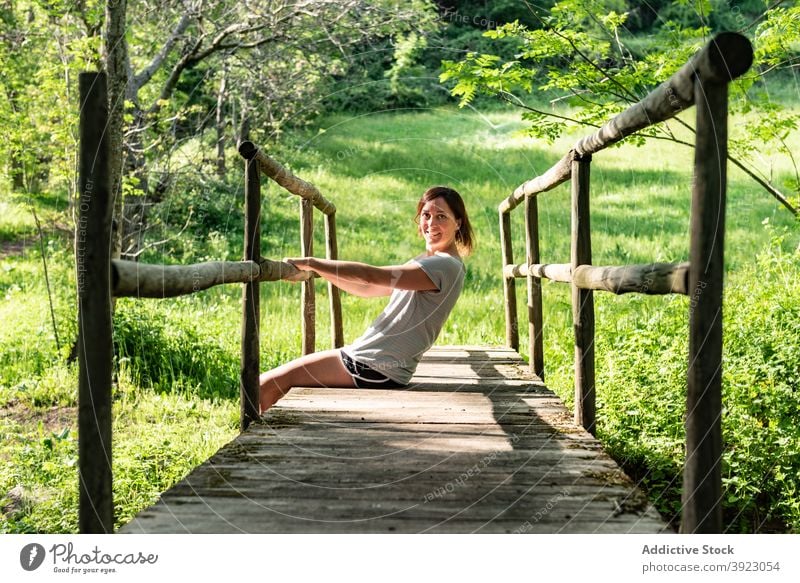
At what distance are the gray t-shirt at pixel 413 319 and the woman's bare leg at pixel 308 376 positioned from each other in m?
0.13

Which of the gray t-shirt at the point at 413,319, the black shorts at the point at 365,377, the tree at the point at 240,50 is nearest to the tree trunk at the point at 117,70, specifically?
the tree at the point at 240,50

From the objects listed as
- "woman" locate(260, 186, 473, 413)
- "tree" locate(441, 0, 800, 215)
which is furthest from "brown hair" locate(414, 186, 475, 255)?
"tree" locate(441, 0, 800, 215)

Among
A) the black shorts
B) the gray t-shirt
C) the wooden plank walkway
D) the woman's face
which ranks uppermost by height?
the woman's face

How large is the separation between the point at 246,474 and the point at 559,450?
946 mm

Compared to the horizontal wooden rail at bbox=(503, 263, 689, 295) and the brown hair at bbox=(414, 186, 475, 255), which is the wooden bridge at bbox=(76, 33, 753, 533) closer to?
the horizontal wooden rail at bbox=(503, 263, 689, 295)

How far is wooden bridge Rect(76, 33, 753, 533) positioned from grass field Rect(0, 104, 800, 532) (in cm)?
99

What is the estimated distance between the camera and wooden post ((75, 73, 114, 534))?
1.65 meters

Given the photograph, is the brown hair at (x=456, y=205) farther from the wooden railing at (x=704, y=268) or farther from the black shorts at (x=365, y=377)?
the wooden railing at (x=704, y=268)

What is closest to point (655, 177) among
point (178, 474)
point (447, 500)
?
point (178, 474)

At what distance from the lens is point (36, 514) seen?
3789mm

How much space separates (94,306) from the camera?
1.67m

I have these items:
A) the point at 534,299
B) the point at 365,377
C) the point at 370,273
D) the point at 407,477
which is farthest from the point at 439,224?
the point at 407,477

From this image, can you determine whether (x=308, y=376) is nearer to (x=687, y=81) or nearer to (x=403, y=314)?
(x=403, y=314)

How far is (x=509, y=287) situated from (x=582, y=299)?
7.73 ft
